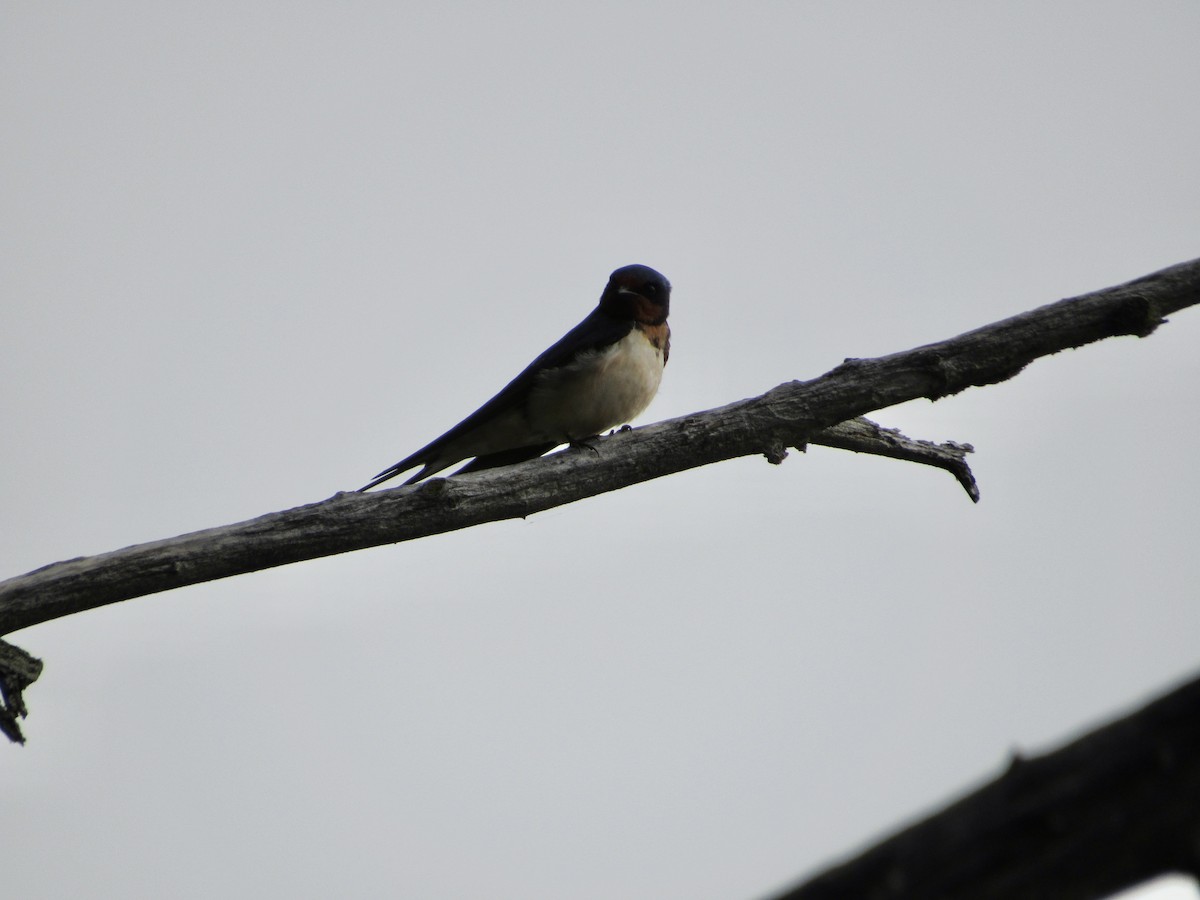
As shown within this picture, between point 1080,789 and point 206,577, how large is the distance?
13.6ft

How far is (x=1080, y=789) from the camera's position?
1.89m

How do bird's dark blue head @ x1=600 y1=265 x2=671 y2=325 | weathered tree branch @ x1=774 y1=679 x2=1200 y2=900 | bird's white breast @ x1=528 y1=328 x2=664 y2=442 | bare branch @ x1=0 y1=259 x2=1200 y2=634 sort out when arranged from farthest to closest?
1. bird's dark blue head @ x1=600 y1=265 x2=671 y2=325
2. bird's white breast @ x1=528 y1=328 x2=664 y2=442
3. bare branch @ x1=0 y1=259 x2=1200 y2=634
4. weathered tree branch @ x1=774 y1=679 x2=1200 y2=900

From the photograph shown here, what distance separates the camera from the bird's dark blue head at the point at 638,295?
26.6 feet

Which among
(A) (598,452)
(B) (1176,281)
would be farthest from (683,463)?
(B) (1176,281)

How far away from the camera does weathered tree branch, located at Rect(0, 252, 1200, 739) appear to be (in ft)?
17.0

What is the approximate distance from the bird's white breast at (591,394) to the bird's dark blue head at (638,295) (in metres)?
0.45

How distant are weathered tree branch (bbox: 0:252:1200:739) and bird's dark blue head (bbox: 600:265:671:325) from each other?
1983 millimetres

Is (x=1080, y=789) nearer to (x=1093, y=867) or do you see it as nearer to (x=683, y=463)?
(x=1093, y=867)

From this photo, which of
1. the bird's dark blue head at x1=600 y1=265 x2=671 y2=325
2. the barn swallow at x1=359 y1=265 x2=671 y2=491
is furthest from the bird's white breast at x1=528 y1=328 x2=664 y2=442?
the bird's dark blue head at x1=600 y1=265 x2=671 y2=325

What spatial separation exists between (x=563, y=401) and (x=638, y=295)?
124 centimetres

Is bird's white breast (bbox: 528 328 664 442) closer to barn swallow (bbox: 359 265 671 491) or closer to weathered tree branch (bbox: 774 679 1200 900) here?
barn swallow (bbox: 359 265 671 491)

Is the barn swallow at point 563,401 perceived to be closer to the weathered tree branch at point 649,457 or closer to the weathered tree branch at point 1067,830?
the weathered tree branch at point 649,457

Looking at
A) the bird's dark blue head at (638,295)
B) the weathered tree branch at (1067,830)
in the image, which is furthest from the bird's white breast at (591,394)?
the weathered tree branch at (1067,830)

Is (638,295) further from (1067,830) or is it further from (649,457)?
(1067,830)
